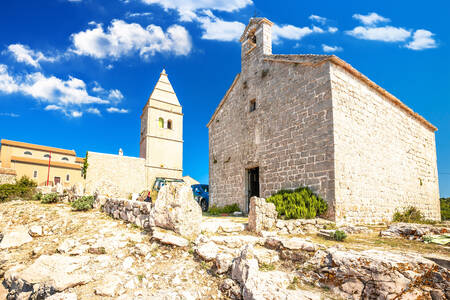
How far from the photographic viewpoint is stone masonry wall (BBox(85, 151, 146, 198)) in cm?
2261

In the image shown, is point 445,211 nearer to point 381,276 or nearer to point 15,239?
point 381,276

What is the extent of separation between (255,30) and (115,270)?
1175cm

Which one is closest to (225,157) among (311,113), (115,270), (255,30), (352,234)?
(311,113)

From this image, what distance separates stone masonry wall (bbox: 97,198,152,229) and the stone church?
5.38 metres

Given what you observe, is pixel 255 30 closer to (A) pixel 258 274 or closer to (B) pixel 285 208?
(B) pixel 285 208

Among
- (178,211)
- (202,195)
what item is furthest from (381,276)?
(202,195)

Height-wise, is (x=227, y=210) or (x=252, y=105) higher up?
(x=252, y=105)

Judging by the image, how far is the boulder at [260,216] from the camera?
261 inches

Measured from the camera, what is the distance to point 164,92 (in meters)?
31.2

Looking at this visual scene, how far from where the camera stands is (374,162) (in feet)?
32.4

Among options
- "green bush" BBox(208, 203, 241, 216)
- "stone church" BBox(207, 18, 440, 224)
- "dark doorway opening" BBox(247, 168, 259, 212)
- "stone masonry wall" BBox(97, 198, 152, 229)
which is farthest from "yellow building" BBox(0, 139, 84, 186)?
"stone masonry wall" BBox(97, 198, 152, 229)

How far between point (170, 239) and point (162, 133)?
83.2 feet

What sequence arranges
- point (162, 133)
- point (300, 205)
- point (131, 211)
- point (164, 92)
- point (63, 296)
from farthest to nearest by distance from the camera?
1. point (164, 92)
2. point (162, 133)
3. point (300, 205)
4. point (131, 211)
5. point (63, 296)

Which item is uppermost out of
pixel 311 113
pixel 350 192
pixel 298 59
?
pixel 298 59
